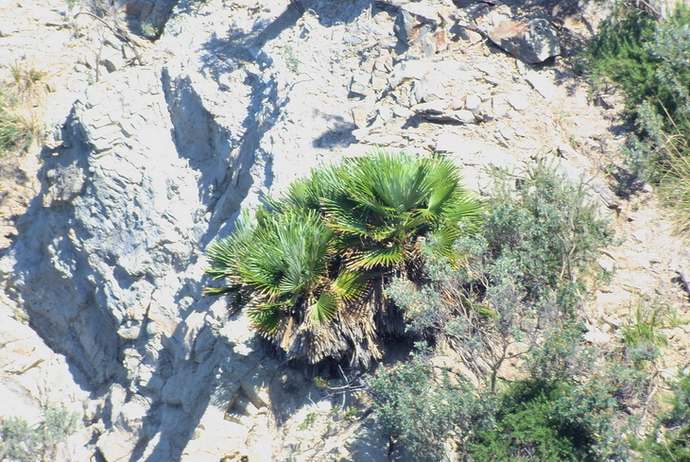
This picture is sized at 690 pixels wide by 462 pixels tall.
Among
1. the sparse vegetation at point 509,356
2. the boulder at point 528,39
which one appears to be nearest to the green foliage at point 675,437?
the sparse vegetation at point 509,356

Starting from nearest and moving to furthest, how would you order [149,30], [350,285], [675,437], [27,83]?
[675,437]
[350,285]
[149,30]
[27,83]

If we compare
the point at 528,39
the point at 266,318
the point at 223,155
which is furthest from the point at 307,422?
the point at 528,39

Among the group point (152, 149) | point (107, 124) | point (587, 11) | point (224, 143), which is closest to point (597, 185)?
point (587, 11)

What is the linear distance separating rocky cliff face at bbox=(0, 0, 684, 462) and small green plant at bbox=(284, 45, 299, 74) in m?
0.03

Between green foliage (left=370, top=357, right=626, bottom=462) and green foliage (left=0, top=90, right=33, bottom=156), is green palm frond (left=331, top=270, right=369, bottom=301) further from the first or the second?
green foliage (left=0, top=90, right=33, bottom=156)

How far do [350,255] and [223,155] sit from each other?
518cm

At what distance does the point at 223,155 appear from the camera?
1100 cm

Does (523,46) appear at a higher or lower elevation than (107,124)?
higher

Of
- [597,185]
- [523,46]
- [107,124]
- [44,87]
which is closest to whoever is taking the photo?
[597,185]

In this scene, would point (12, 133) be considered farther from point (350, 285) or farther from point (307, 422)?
point (350, 285)

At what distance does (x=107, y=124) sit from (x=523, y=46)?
7550mm

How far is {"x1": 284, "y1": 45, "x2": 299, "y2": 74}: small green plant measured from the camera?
422 inches

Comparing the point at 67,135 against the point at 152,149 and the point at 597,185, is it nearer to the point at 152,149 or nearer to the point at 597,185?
the point at 152,149

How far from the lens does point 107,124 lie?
1180 cm
